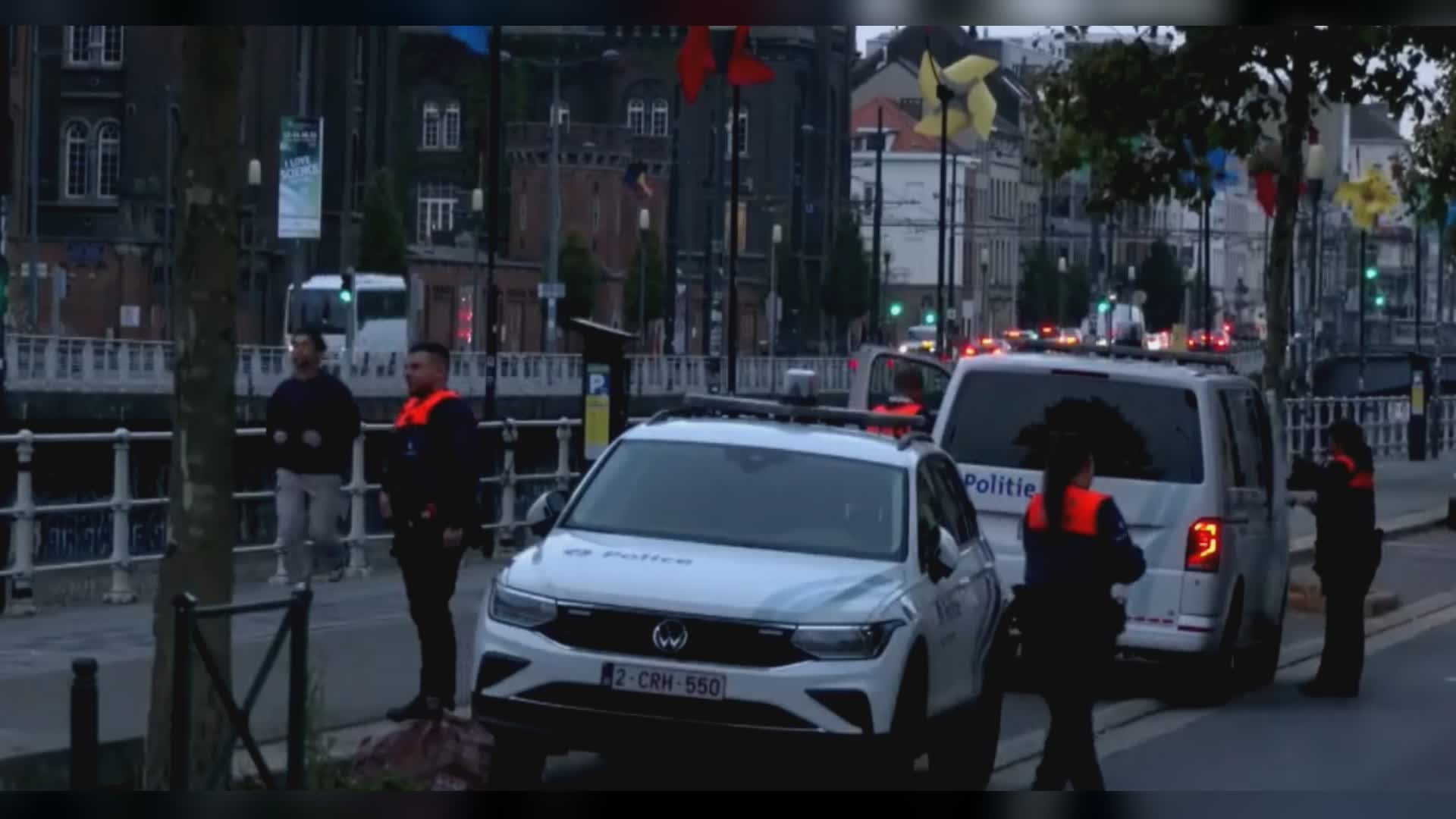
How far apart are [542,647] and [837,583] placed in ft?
3.91

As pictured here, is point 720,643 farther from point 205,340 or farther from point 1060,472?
point 205,340

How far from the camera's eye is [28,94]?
7556cm

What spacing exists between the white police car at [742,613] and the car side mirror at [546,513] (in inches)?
0.6

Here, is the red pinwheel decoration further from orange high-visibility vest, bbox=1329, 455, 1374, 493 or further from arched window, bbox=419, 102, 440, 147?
arched window, bbox=419, 102, 440, 147

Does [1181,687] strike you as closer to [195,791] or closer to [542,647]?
[542,647]

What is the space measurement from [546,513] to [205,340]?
3.19 meters

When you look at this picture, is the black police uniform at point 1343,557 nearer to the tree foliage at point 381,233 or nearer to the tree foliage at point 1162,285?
the tree foliage at point 381,233

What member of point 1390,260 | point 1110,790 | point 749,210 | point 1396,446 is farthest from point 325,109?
point 1390,260

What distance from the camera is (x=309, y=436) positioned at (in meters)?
19.0

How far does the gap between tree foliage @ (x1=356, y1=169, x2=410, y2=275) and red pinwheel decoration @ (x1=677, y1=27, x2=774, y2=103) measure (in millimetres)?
73444

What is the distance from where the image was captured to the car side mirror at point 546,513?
12.7 m

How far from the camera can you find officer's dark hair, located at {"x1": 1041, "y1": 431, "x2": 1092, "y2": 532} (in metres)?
12.4

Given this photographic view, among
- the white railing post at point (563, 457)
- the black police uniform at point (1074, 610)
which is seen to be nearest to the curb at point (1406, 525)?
the white railing post at point (563, 457)

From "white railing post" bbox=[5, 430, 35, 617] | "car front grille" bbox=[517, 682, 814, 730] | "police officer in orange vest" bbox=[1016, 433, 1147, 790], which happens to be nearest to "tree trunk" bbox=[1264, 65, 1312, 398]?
"white railing post" bbox=[5, 430, 35, 617]
